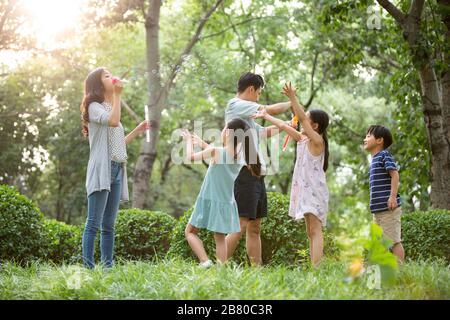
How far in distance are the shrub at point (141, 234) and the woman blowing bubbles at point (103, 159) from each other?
2327 millimetres

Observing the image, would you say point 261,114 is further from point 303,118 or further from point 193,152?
point 193,152

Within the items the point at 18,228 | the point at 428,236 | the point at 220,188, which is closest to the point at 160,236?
the point at 18,228

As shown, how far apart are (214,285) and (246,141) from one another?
5.28 feet

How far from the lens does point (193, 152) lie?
4855 millimetres

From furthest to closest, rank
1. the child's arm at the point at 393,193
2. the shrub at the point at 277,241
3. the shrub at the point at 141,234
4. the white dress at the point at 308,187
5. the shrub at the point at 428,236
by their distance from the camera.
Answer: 1. the shrub at the point at 141,234
2. the shrub at the point at 428,236
3. the shrub at the point at 277,241
4. the child's arm at the point at 393,193
5. the white dress at the point at 308,187

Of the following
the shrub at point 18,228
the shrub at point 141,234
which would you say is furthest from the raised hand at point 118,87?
the shrub at point 141,234

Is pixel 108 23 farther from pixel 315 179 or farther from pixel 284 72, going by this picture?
pixel 315 179

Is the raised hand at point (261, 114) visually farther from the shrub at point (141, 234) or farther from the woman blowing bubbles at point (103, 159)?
the shrub at point (141, 234)

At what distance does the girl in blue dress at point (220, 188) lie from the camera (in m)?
4.81

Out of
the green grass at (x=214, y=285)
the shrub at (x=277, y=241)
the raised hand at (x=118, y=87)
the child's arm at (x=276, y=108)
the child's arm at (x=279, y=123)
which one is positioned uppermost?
the raised hand at (x=118, y=87)

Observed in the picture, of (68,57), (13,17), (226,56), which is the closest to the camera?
(13,17)

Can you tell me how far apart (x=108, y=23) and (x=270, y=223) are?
22.6ft
